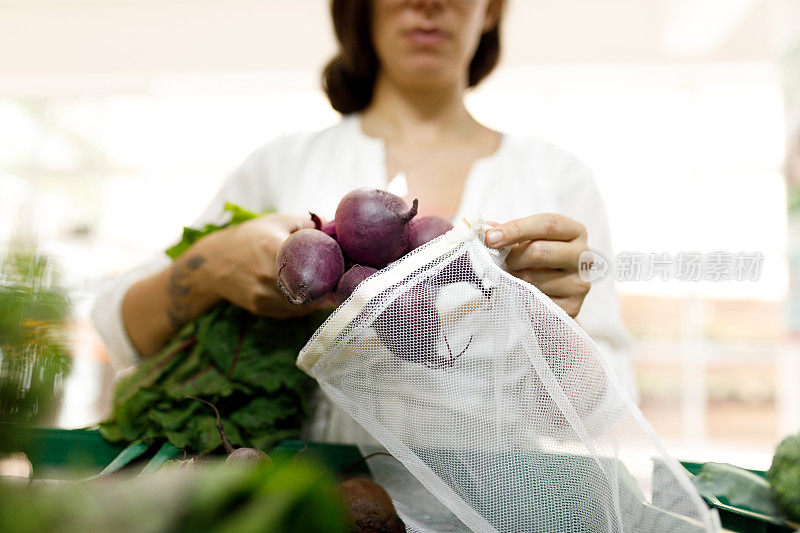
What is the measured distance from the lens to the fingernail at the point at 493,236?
17.4 inches

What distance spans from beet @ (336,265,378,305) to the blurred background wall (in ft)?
12.5

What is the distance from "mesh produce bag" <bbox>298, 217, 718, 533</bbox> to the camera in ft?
1.36

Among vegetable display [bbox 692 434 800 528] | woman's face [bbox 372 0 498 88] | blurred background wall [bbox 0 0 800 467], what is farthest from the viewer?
blurred background wall [bbox 0 0 800 467]

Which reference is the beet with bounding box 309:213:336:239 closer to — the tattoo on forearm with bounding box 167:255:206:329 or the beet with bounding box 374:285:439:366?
the beet with bounding box 374:285:439:366

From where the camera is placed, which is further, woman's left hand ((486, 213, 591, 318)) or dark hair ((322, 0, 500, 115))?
dark hair ((322, 0, 500, 115))

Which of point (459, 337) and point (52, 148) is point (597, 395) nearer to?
point (459, 337)

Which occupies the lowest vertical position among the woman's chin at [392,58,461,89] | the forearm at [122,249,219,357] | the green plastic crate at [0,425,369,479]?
the green plastic crate at [0,425,369,479]

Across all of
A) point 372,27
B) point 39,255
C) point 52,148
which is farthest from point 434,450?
point 52,148

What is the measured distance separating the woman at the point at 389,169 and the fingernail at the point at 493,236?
213mm

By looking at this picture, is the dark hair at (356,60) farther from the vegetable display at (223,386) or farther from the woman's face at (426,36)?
the vegetable display at (223,386)

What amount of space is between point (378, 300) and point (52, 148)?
5521 mm

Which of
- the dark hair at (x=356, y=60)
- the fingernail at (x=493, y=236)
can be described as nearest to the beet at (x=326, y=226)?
the fingernail at (x=493, y=236)

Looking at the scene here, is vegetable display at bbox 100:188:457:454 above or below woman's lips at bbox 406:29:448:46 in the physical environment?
below

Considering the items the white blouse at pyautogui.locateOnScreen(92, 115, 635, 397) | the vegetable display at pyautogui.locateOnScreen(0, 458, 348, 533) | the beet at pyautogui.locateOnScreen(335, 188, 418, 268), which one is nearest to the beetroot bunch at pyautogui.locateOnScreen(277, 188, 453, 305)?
the beet at pyautogui.locateOnScreen(335, 188, 418, 268)
